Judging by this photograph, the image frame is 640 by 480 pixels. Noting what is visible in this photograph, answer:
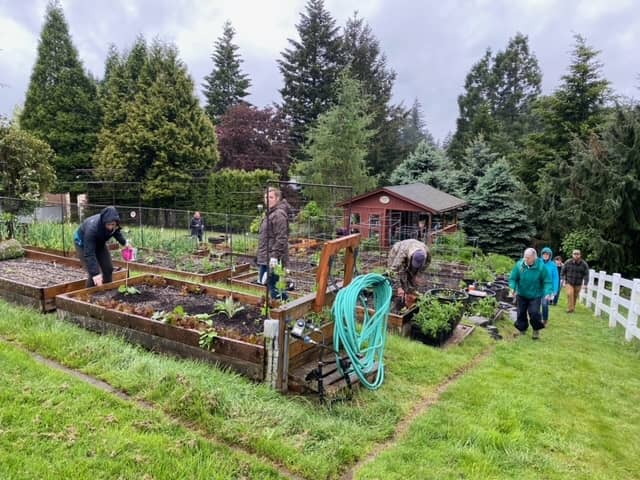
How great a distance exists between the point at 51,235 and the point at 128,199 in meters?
12.1

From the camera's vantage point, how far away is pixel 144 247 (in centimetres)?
946

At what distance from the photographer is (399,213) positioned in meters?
13.9

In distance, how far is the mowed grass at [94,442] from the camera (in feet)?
7.21

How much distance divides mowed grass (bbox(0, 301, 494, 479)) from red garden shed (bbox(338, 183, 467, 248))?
9143 mm

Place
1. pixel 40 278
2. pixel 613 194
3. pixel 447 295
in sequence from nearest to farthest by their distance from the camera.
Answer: pixel 40 278 → pixel 447 295 → pixel 613 194

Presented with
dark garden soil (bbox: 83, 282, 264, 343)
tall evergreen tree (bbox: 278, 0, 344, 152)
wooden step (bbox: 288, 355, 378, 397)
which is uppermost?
tall evergreen tree (bbox: 278, 0, 344, 152)

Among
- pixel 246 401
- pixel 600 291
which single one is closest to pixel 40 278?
pixel 246 401

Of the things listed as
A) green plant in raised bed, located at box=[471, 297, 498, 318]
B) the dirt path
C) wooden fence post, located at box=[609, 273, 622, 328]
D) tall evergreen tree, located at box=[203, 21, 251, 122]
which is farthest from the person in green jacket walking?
tall evergreen tree, located at box=[203, 21, 251, 122]

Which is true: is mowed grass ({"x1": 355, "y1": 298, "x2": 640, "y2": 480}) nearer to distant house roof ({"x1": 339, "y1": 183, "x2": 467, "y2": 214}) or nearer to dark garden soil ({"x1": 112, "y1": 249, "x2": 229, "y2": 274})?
dark garden soil ({"x1": 112, "y1": 249, "x2": 229, "y2": 274})

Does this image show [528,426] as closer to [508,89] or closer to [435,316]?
[435,316]

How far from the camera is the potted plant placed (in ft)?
16.3

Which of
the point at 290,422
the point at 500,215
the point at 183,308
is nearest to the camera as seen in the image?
the point at 290,422

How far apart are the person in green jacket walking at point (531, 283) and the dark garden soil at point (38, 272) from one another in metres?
6.15

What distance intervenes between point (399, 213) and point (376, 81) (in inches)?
701
